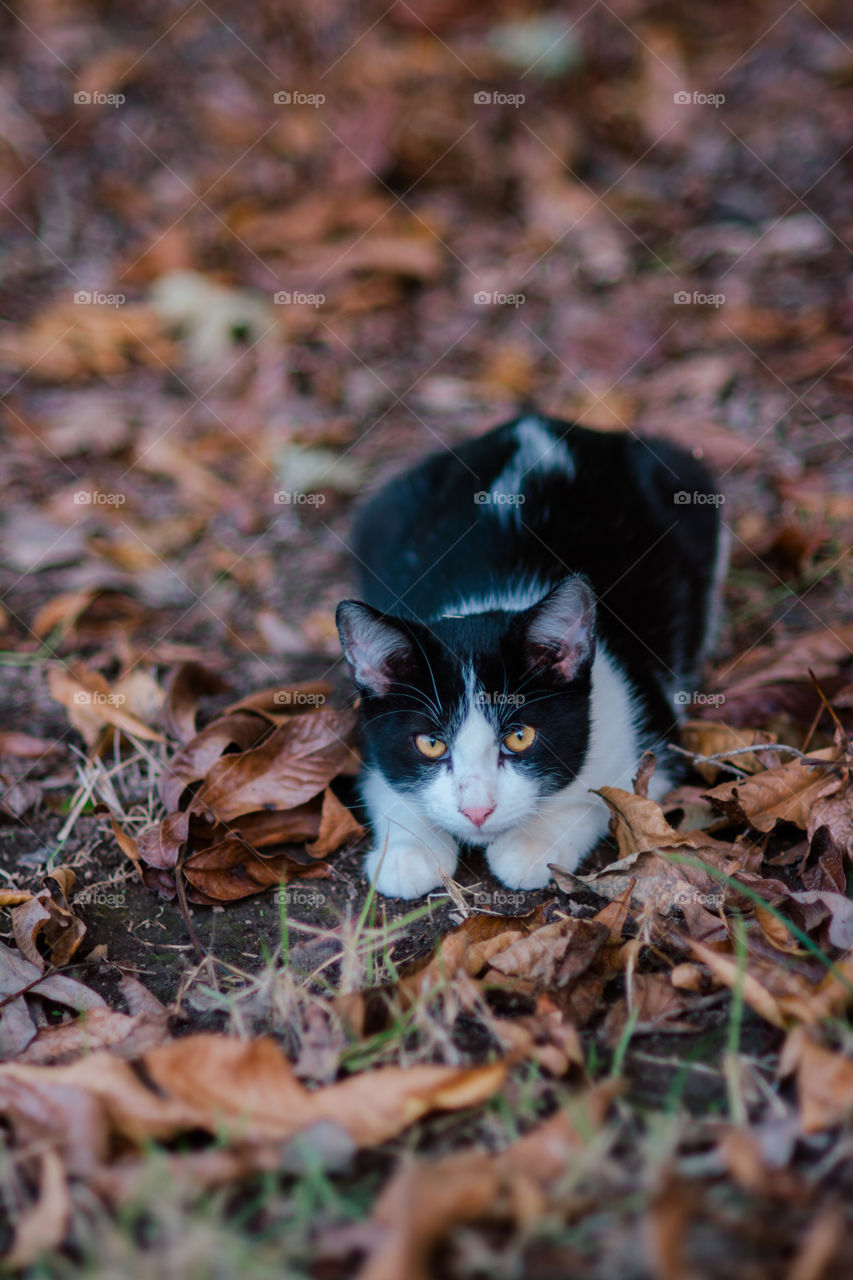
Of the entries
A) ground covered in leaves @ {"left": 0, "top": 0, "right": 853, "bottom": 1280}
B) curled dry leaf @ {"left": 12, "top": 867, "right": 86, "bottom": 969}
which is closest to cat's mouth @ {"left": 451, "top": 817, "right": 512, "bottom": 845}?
ground covered in leaves @ {"left": 0, "top": 0, "right": 853, "bottom": 1280}

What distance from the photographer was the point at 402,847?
7.66 ft

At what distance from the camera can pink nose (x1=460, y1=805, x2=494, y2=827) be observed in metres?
2.13

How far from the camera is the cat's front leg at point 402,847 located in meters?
2.27

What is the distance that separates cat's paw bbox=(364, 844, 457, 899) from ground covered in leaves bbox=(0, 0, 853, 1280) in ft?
0.25

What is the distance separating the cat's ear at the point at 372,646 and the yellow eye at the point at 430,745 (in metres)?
0.14

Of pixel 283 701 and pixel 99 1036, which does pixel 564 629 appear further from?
pixel 99 1036

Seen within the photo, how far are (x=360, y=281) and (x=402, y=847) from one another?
3.36m

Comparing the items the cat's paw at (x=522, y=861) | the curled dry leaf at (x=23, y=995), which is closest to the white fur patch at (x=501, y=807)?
the cat's paw at (x=522, y=861)

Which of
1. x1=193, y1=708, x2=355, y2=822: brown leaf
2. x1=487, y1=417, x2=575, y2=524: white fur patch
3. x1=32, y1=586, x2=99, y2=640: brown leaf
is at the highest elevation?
x1=487, y1=417, x2=575, y2=524: white fur patch

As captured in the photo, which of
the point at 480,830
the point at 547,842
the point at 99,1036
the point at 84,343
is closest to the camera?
the point at 99,1036

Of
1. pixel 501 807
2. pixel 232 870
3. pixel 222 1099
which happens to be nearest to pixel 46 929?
pixel 232 870

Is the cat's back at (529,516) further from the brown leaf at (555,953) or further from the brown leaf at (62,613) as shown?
the brown leaf at (555,953)

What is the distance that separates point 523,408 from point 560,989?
8.87 ft

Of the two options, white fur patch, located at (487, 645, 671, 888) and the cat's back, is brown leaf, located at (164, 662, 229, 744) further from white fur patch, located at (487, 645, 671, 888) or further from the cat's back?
white fur patch, located at (487, 645, 671, 888)
